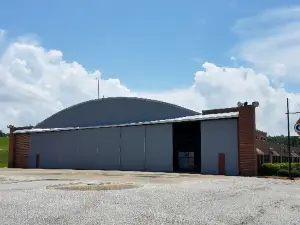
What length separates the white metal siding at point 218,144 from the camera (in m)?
40.9

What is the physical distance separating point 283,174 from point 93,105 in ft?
94.4

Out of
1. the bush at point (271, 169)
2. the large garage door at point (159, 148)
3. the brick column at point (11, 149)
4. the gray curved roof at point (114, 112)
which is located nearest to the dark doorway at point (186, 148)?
the gray curved roof at point (114, 112)

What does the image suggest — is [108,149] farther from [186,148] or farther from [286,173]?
[286,173]

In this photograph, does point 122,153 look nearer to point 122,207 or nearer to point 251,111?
point 251,111

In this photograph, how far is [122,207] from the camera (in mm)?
14266

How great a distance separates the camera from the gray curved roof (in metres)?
50.3

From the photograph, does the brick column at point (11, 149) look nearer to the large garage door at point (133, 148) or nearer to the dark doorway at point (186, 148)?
the large garage door at point (133, 148)

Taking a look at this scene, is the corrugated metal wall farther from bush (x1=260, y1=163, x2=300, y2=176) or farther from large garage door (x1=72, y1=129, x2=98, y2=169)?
bush (x1=260, y1=163, x2=300, y2=176)

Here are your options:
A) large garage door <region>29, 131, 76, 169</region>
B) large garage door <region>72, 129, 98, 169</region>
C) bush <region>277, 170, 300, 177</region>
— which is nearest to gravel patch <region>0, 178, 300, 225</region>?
bush <region>277, 170, 300, 177</region>

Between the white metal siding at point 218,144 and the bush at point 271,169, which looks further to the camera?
the white metal siding at point 218,144

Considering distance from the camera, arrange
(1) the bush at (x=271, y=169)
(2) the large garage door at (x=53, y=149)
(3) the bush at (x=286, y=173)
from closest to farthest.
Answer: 1. (3) the bush at (x=286, y=173)
2. (1) the bush at (x=271, y=169)
3. (2) the large garage door at (x=53, y=149)

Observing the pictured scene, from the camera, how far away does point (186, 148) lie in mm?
51844

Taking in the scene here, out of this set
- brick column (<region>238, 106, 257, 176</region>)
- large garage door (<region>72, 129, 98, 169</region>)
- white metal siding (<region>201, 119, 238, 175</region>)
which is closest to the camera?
brick column (<region>238, 106, 257, 176</region>)

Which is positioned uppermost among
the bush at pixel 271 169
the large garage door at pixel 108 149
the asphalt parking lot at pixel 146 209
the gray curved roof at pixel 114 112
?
the gray curved roof at pixel 114 112
